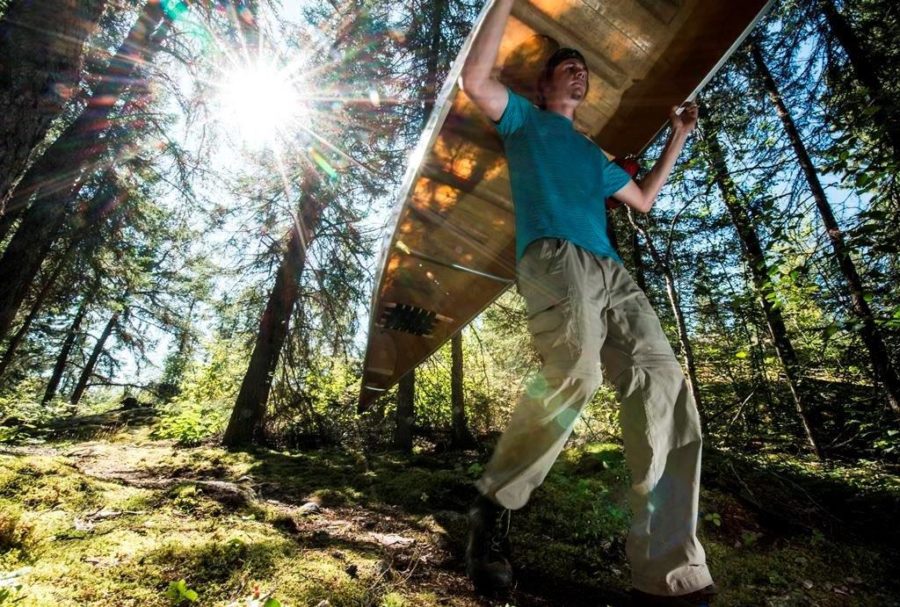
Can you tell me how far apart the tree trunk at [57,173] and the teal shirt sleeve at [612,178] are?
5.67 m

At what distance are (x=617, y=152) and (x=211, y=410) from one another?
9.44 meters

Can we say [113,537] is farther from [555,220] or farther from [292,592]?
[555,220]

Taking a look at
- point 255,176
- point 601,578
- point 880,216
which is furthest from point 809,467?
point 255,176

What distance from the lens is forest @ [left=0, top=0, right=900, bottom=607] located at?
219 centimetres

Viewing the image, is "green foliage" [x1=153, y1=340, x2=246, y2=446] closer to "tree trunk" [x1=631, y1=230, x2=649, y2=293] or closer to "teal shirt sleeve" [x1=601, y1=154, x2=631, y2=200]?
"tree trunk" [x1=631, y1=230, x2=649, y2=293]

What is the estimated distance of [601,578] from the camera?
2236 mm

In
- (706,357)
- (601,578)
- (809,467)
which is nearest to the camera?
(601,578)

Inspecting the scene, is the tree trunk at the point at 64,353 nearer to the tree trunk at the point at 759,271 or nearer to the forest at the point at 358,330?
the forest at the point at 358,330

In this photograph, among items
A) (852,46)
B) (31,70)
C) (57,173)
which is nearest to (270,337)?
(57,173)

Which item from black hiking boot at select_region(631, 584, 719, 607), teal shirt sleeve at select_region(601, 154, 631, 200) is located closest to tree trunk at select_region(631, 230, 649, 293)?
teal shirt sleeve at select_region(601, 154, 631, 200)

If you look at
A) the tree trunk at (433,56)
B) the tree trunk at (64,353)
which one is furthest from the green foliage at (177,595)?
the tree trunk at (64,353)

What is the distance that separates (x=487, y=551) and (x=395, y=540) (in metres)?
0.83

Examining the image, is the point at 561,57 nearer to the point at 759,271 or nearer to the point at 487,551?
the point at 487,551

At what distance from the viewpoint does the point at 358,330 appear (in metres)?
8.22
